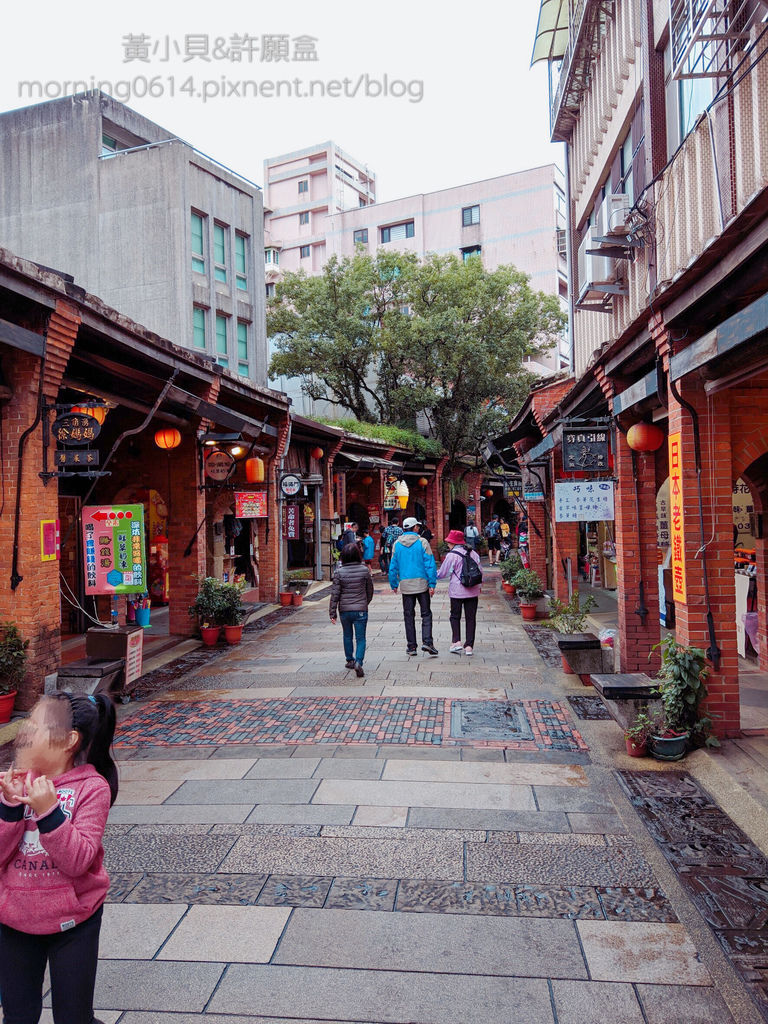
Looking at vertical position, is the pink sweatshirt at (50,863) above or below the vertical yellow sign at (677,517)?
below

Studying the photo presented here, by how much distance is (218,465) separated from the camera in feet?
41.1

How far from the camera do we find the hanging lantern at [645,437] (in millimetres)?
7922

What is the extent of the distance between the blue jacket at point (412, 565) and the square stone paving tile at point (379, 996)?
7.03m

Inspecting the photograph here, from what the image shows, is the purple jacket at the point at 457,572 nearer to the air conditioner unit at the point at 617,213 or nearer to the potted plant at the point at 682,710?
the potted plant at the point at 682,710

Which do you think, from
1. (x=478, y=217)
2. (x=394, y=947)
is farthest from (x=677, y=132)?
(x=478, y=217)

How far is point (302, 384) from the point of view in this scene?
105 feet

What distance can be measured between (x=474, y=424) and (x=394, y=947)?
26.2m

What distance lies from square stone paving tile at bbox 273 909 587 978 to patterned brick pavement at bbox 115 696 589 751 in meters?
2.86

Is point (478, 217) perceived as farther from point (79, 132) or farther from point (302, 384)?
point (79, 132)

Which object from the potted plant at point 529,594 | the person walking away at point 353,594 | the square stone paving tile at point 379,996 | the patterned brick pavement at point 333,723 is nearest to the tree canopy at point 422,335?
the potted plant at point 529,594

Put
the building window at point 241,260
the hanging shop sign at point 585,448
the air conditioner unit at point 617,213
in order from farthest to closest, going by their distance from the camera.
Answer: the building window at point 241,260 < the hanging shop sign at point 585,448 < the air conditioner unit at point 617,213

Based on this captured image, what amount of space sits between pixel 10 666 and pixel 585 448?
671cm

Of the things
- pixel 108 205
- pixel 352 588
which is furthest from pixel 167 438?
pixel 108 205

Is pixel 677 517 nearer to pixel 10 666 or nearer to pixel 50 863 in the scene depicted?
pixel 50 863
